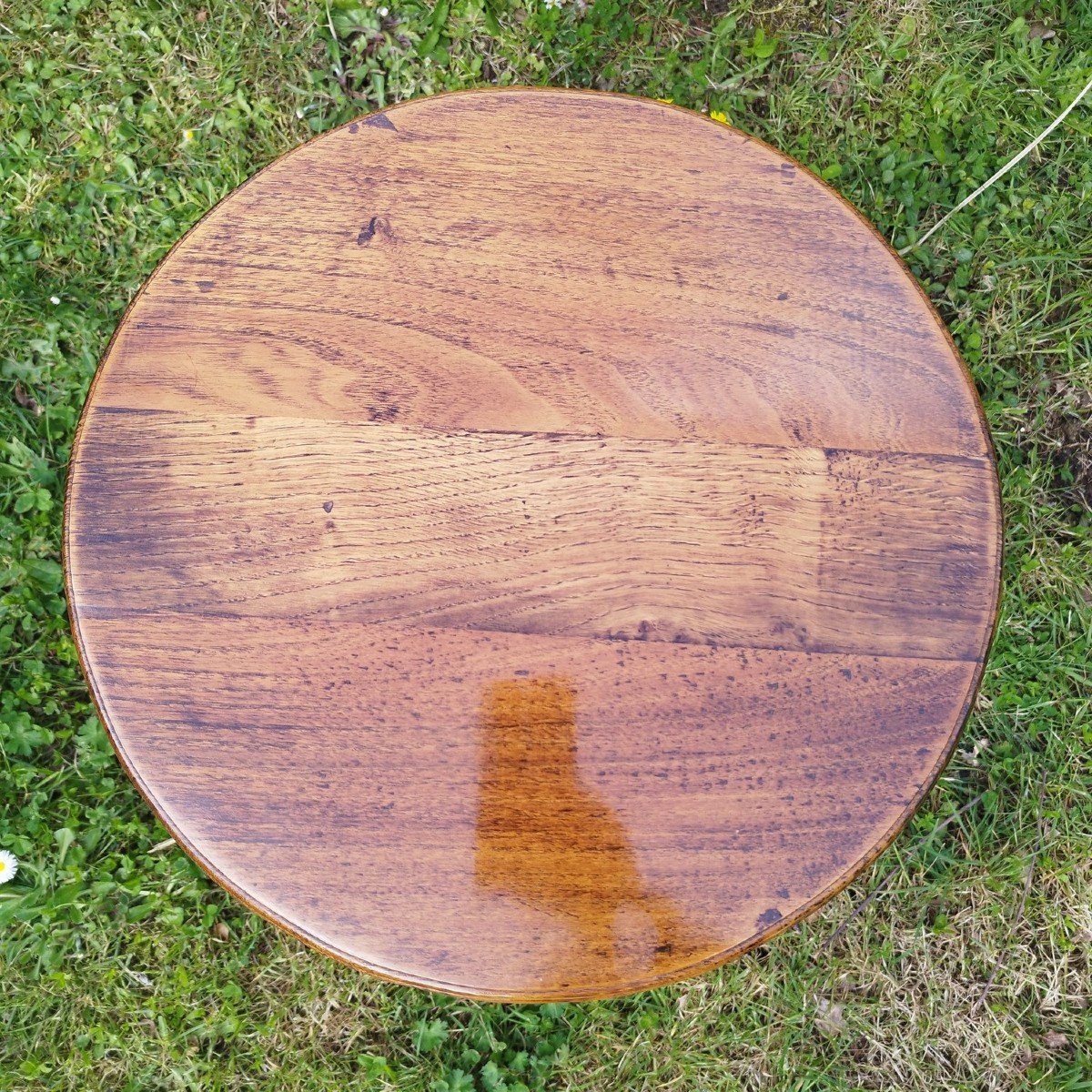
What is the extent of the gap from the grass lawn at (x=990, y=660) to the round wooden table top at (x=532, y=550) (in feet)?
3.01

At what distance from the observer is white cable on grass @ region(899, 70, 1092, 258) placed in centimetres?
223

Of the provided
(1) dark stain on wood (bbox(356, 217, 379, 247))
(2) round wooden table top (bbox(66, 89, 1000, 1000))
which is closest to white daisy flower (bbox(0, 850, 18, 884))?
(2) round wooden table top (bbox(66, 89, 1000, 1000))

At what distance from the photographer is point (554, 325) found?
143cm

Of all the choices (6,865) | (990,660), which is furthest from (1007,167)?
(6,865)

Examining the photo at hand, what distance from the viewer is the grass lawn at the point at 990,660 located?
6.70 feet

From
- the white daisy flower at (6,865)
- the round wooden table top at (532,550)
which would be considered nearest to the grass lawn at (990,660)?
the white daisy flower at (6,865)

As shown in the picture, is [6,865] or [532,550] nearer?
[532,550]

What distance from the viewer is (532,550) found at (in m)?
1.39

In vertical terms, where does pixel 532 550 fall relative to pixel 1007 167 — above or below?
below

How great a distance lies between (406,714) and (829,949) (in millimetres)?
1410

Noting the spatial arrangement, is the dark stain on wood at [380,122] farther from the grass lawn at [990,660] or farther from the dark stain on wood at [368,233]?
the grass lawn at [990,660]

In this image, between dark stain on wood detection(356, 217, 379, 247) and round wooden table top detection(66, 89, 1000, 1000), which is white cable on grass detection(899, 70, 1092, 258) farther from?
dark stain on wood detection(356, 217, 379, 247)

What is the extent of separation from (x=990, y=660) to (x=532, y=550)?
1.51m

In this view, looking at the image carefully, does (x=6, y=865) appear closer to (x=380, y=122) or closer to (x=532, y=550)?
(x=532, y=550)
